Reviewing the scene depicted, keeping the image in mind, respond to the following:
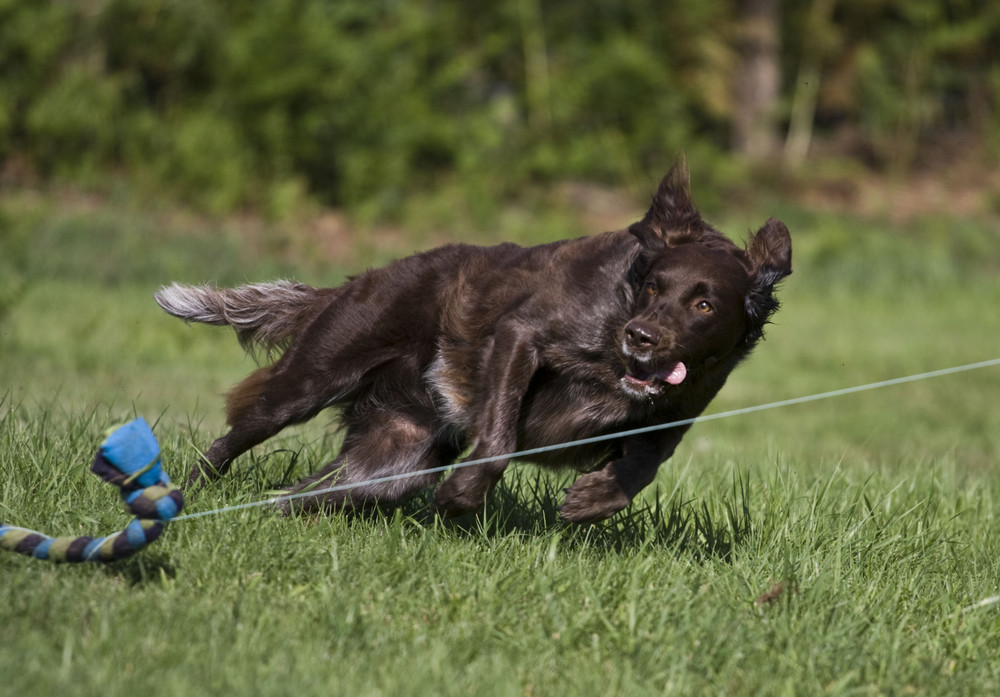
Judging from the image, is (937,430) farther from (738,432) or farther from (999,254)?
(999,254)

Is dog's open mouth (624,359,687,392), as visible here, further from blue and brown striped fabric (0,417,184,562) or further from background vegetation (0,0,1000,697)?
blue and brown striped fabric (0,417,184,562)

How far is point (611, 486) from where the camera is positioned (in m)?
4.55

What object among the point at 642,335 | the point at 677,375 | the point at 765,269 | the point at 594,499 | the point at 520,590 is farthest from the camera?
the point at 765,269

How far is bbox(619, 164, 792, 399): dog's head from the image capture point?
4.40m

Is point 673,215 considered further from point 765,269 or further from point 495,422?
point 495,422

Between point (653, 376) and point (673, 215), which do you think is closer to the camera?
point (653, 376)

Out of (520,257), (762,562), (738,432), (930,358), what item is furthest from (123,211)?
(762,562)

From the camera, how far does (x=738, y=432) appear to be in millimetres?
10883

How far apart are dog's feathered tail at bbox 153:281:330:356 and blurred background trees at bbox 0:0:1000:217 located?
10552 mm

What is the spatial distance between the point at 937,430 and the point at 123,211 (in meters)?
9.95

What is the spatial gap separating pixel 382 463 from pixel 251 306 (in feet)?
3.29

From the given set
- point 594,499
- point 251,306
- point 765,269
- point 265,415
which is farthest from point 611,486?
point 251,306

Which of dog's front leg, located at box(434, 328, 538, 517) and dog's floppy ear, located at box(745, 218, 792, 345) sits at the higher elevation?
dog's floppy ear, located at box(745, 218, 792, 345)

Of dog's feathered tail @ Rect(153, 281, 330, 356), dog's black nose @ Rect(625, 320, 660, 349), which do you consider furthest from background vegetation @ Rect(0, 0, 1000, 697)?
dog's black nose @ Rect(625, 320, 660, 349)
